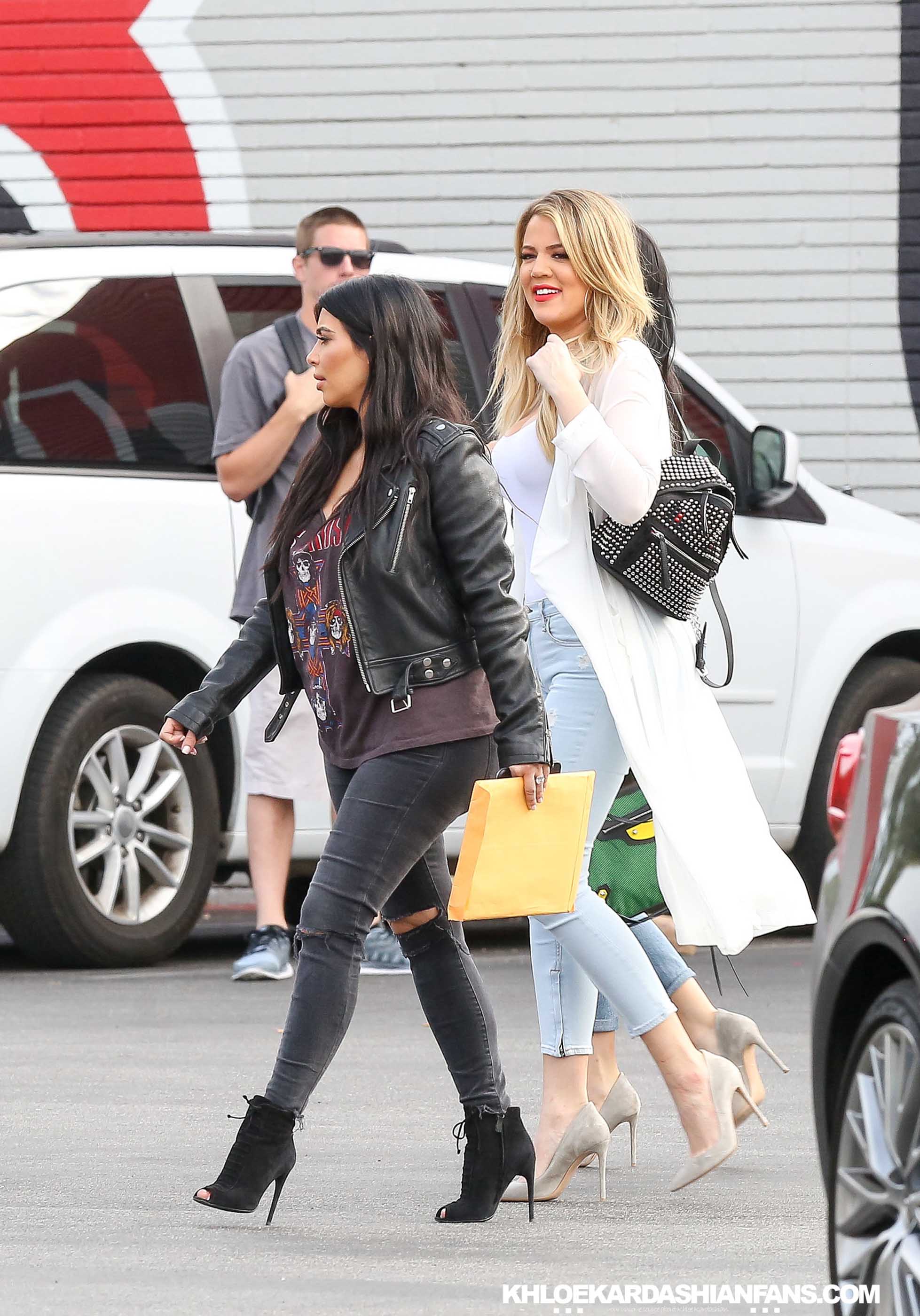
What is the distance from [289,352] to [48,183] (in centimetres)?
460

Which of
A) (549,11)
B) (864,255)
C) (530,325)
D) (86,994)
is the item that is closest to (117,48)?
(549,11)

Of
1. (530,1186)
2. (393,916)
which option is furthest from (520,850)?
(530,1186)

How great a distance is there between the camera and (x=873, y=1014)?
319cm

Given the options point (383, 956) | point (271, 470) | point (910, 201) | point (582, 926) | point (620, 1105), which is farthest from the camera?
point (910, 201)

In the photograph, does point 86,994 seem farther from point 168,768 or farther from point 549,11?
point 549,11

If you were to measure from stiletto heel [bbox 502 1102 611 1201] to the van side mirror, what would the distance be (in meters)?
3.77

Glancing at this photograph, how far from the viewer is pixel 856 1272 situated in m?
3.15

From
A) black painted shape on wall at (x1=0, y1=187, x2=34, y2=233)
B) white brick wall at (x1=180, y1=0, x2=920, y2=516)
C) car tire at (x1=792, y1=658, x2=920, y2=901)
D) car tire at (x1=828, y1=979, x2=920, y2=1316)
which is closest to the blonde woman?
car tire at (x1=828, y1=979, x2=920, y2=1316)

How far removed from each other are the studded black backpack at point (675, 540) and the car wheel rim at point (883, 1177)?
1601mm

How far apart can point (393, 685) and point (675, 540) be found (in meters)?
0.69

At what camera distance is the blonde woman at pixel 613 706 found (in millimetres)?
4617

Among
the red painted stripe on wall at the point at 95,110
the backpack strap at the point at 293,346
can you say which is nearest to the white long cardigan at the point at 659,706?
the backpack strap at the point at 293,346

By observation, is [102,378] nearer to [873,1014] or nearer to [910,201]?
[873,1014]

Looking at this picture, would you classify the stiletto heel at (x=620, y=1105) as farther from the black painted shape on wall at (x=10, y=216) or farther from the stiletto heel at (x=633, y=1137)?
the black painted shape on wall at (x=10, y=216)
